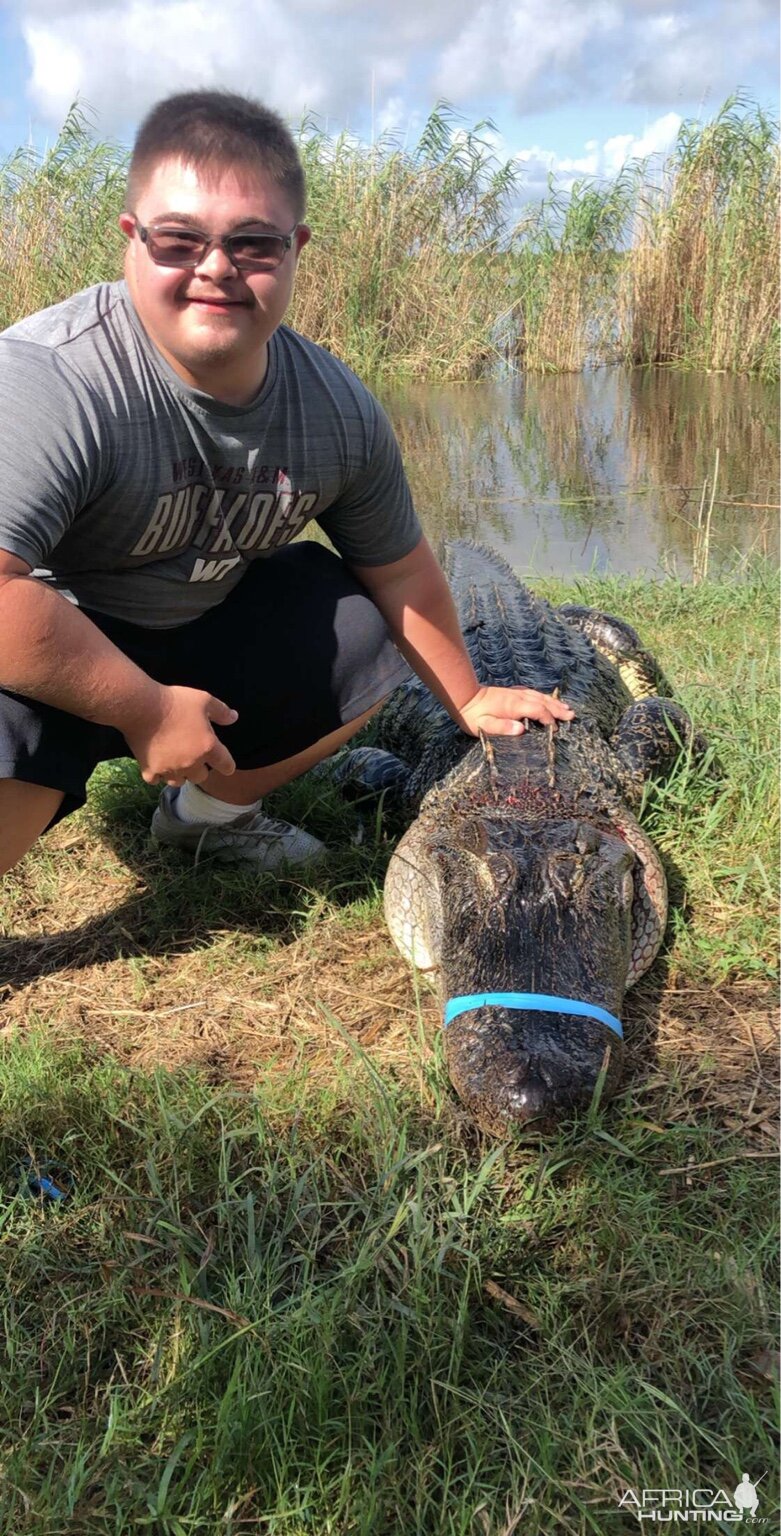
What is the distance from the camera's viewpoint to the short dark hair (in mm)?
2061

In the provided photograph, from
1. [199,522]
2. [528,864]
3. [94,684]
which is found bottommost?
[528,864]

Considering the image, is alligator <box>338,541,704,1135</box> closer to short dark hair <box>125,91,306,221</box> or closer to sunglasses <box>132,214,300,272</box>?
sunglasses <box>132,214,300,272</box>

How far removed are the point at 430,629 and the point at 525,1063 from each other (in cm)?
126

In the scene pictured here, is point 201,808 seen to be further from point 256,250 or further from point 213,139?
point 213,139

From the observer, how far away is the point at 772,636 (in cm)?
470

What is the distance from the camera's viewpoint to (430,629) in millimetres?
2857

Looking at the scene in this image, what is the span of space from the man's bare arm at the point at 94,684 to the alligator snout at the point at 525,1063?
778 millimetres

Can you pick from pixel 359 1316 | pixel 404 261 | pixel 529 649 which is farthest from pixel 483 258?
pixel 359 1316

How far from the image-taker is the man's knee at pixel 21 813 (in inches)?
92.5

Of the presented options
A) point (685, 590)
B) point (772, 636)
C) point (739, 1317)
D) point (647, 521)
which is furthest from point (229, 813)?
point (647, 521)

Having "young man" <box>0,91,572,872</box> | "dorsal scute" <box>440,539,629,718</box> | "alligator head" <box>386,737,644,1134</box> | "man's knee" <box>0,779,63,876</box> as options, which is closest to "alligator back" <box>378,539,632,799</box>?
"dorsal scute" <box>440,539,629,718</box>

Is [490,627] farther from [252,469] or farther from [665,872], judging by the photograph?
[252,469]

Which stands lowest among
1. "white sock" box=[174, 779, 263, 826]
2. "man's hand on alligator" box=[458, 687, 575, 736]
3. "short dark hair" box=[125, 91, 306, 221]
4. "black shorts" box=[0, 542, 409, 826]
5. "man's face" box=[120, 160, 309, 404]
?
"white sock" box=[174, 779, 263, 826]

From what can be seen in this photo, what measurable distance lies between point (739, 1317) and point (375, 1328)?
563 millimetres
